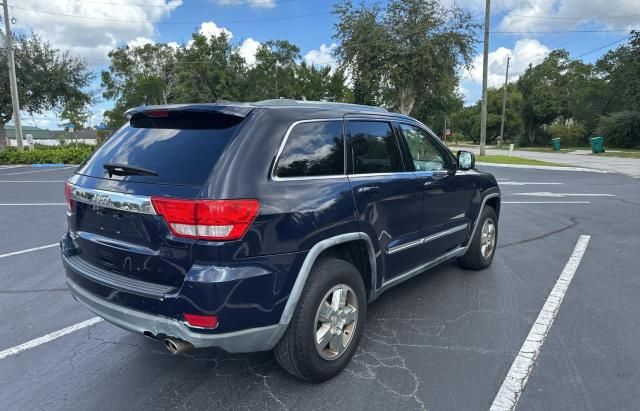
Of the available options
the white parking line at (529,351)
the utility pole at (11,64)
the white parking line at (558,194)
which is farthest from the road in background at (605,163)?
the utility pole at (11,64)

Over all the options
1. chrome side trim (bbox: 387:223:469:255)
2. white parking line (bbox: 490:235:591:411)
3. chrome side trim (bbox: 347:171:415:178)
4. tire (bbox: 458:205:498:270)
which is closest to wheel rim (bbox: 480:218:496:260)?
tire (bbox: 458:205:498:270)

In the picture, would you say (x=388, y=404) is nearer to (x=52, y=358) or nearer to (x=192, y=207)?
(x=192, y=207)

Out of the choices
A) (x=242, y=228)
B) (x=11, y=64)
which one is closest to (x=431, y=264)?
(x=242, y=228)

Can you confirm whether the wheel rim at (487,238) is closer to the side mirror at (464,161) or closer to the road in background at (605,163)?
the side mirror at (464,161)

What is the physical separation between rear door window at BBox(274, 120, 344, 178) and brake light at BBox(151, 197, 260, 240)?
36 centimetres

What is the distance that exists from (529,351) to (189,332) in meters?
2.53

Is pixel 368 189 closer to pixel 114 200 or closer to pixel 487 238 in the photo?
pixel 114 200

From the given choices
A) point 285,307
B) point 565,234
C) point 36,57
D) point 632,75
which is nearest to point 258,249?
point 285,307

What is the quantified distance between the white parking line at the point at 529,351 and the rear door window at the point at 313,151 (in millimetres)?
1785

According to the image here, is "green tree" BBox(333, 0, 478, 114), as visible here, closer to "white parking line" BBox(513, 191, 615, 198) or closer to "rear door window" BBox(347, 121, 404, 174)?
"white parking line" BBox(513, 191, 615, 198)

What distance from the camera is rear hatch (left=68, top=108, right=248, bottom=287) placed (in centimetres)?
261

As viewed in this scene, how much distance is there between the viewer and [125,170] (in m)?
2.89

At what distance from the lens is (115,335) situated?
381 centimetres

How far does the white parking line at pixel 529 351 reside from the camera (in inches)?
114
